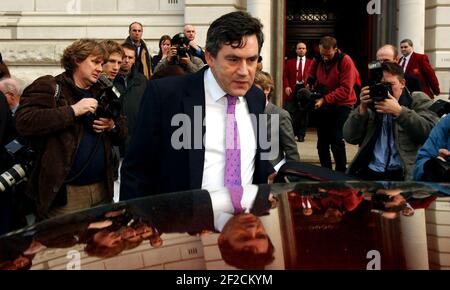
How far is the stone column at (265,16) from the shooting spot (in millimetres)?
11977

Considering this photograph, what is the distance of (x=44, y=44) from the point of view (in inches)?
485

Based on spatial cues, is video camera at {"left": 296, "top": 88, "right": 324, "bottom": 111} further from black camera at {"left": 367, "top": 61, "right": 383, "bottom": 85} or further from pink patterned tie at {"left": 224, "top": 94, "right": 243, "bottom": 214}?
pink patterned tie at {"left": 224, "top": 94, "right": 243, "bottom": 214}

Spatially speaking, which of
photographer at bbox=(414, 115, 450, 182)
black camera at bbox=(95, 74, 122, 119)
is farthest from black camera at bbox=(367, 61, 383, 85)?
black camera at bbox=(95, 74, 122, 119)

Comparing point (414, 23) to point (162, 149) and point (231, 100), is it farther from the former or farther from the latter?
point (162, 149)

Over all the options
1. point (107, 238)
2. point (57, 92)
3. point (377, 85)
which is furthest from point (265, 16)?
point (107, 238)

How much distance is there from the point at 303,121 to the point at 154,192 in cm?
800

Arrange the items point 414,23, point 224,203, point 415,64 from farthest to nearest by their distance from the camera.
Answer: point 414,23
point 415,64
point 224,203

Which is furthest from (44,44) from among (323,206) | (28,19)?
(323,206)

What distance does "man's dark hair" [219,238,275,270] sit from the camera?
4.47ft

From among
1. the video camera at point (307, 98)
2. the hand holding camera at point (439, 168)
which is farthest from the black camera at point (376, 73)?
the video camera at point (307, 98)

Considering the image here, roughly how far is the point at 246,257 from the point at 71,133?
9.77 feet

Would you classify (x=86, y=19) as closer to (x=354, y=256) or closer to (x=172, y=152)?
(x=172, y=152)

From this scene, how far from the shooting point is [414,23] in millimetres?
11750
